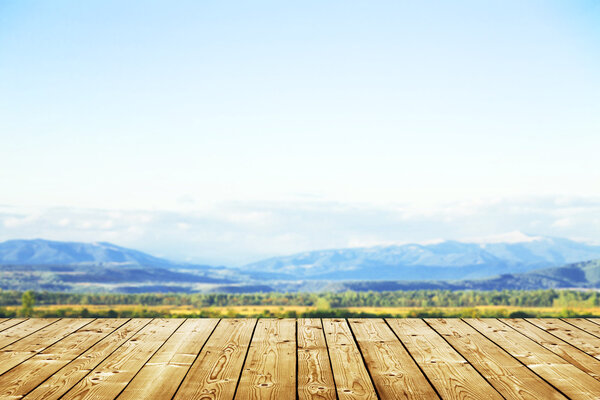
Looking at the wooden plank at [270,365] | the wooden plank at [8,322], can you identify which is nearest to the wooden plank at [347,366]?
the wooden plank at [270,365]

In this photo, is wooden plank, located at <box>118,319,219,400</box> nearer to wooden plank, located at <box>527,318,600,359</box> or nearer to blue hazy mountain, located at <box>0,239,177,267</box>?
wooden plank, located at <box>527,318,600,359</box>

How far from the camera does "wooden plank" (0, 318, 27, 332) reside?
405cm

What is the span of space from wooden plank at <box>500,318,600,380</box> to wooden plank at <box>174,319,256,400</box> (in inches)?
73.7

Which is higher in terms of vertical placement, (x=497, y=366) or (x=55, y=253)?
(x=55, y=253)

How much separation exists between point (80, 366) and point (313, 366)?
1.27 m

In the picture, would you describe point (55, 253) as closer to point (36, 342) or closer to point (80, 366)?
point (36, 342)

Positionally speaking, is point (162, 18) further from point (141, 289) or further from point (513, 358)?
point (141, 289)

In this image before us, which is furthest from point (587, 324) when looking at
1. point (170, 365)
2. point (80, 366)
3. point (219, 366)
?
point (80, 366)

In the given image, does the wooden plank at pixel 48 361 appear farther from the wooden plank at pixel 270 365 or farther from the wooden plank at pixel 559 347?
the wooden plank at pixel 559 347

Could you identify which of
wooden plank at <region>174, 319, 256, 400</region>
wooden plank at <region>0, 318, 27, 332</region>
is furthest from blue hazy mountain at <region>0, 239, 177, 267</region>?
wooden plank at <region>174, 319, 256, 400</region>

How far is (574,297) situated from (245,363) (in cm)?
2974

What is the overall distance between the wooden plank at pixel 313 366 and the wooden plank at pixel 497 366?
0.80 metres

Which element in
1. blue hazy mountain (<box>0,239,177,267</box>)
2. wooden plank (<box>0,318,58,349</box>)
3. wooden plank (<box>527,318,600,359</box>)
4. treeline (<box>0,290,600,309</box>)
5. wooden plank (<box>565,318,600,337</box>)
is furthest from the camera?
blue hazy mountain (<box>0,239,177,267</box>)

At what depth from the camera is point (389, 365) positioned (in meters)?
2.82
